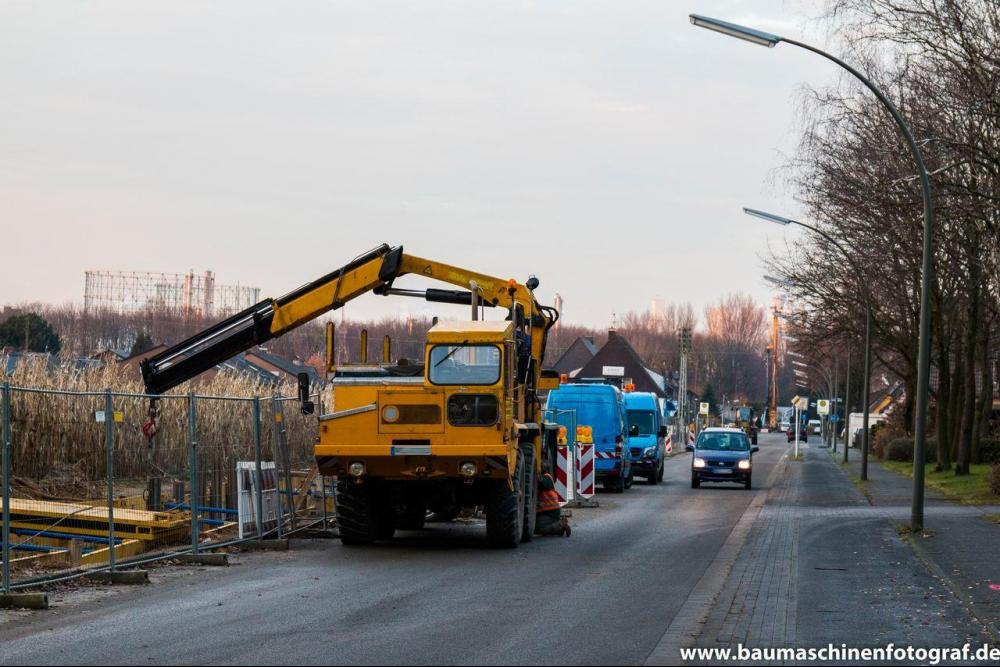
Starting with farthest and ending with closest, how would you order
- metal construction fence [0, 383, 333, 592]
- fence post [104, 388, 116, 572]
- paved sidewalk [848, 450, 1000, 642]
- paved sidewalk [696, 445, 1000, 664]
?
metal construction fence [0, 383, 333, 592]
fence post [104, 388, 116, 572]
paved sidewalk [848, 450, 1000, 642]
paved sidewalk [696, 445, 1000, 664]

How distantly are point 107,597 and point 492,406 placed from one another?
6.45 meters

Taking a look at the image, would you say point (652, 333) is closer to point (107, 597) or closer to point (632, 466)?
point (632, 466)

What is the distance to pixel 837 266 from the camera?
155 ft

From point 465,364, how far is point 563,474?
727 cm

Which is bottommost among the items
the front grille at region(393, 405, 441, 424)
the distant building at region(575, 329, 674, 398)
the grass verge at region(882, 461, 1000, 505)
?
the grass verge at region(882, 461, 1000, 505)

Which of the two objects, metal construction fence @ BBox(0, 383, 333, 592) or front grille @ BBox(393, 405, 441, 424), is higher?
front grille @ BBox(393, 405, 441, 424)

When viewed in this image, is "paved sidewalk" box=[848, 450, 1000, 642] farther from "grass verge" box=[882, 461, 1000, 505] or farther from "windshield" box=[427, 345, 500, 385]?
"windshield" box=[427, 345, 500, 385]

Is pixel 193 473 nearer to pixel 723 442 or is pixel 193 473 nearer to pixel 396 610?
pixel 396 610

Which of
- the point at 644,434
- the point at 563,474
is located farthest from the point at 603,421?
the point at 563,474

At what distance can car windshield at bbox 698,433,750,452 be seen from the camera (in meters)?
39.4

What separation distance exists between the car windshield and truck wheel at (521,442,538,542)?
1962 centimetres

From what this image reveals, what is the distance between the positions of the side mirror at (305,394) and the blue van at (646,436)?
2074 centimetres

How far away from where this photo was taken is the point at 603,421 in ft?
117

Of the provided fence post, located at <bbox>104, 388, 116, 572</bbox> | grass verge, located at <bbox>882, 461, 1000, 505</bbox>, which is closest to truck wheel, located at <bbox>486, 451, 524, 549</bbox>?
fence post, located at <bbox>104, 388, 116, 572</bbox>
